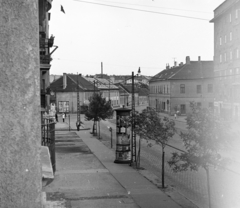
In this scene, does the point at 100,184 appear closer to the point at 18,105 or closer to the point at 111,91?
the point at 18,105

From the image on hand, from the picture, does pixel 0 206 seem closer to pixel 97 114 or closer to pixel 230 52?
pixel 97 114

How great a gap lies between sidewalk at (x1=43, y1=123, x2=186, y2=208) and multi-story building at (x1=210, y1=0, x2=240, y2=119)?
74.0 feet

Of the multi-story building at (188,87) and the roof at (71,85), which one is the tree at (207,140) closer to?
the multi-story building at (188,87)

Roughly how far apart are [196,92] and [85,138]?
28.8 metres

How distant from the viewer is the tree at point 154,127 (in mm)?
15156

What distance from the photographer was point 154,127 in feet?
51.1

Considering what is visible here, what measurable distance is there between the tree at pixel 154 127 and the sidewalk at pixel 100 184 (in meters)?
1.83

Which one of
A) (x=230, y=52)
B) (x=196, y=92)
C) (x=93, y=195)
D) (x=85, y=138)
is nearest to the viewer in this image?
(x=93, y=195)

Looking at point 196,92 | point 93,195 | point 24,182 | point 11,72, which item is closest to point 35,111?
point 11,72

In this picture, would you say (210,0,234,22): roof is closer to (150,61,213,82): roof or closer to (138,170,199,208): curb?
(150,61,213,82): roof

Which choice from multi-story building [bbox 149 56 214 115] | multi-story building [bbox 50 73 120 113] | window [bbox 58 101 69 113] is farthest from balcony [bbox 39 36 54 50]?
window [bbox 58 101 69 113]

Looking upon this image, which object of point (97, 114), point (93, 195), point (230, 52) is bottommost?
point (93, 195)

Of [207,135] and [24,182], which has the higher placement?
[24,182]

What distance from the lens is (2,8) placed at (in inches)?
60.5
